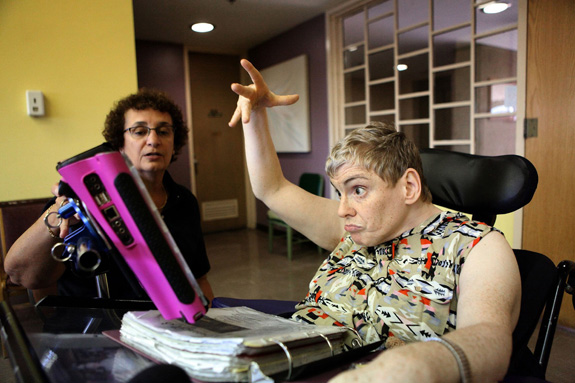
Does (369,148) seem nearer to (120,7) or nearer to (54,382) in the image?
(54,382)

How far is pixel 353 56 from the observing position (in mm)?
4305

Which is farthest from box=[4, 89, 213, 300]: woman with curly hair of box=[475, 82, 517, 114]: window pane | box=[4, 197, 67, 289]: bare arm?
box=[475, 82, 517, 114]: window pane

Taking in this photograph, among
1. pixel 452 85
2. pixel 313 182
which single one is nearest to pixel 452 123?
pixel 452 85

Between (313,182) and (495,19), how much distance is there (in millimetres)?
2492

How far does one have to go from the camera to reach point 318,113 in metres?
4.74

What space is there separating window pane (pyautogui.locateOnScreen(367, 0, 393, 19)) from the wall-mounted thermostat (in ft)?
9.95

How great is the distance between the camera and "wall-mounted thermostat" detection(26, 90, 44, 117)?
7.77 ft

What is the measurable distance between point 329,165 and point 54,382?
752mm

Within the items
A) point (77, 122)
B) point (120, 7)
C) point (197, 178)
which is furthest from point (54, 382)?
point (197, 178)

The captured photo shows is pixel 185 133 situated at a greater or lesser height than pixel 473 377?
greater

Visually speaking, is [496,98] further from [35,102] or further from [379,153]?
[35,102]

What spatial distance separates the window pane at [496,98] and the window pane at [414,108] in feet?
1.71

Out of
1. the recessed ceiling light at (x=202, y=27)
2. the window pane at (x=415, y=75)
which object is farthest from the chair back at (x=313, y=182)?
the recessed ceiling light at (x=202, y=27)

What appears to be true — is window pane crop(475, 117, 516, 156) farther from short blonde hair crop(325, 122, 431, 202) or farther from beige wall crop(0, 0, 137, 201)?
beige wall crop(0, 0, 137, 201)
